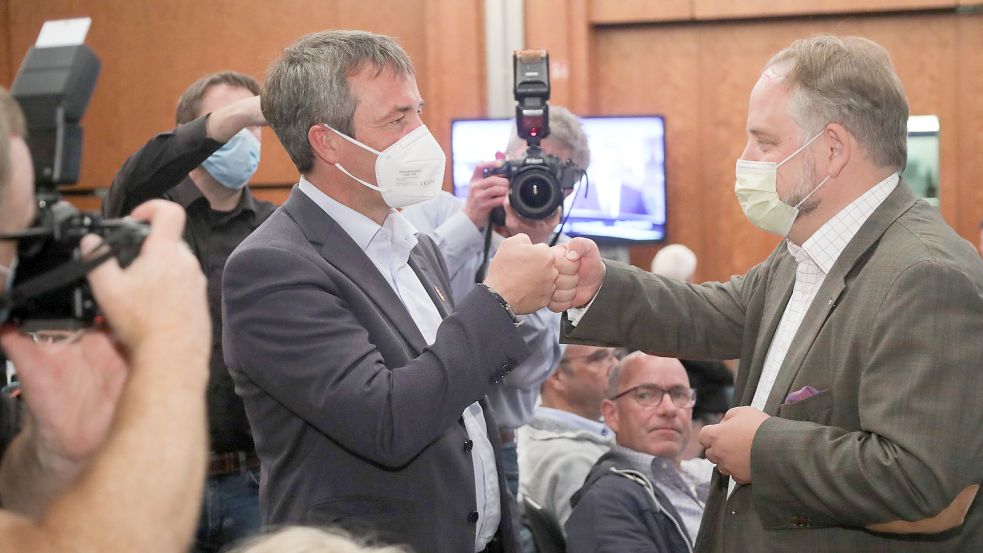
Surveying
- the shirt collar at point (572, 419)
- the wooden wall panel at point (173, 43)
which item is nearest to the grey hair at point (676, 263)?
the wooden wall panel at point (173, 43)

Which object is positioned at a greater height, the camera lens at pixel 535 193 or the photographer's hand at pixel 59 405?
the camera lens at pixel 535 193

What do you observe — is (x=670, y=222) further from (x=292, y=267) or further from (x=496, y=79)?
(x=292, y=267)

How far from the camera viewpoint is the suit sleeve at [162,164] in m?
2.62

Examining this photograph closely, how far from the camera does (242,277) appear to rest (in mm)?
1796

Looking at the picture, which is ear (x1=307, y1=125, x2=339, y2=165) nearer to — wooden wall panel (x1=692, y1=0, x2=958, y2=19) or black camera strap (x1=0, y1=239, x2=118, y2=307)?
black camera strap (x1=0, y1=239, x2=118, y2=307)

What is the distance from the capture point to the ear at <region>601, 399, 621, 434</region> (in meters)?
3.21

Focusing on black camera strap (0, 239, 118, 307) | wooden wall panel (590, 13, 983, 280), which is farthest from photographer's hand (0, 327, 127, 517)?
wooden wall panel (590, 13, 983, 280)

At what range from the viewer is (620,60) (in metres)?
6.17

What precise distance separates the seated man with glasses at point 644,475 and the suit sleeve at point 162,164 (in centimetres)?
129

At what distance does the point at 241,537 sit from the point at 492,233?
100 cm

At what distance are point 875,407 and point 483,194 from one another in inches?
52.6

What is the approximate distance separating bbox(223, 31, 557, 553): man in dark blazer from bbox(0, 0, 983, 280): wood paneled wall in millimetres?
3998

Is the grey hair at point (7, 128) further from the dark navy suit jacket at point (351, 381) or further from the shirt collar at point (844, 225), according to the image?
the shirt collar at point (844, 225)

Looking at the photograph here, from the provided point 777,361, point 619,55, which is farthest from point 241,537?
point 619,55
